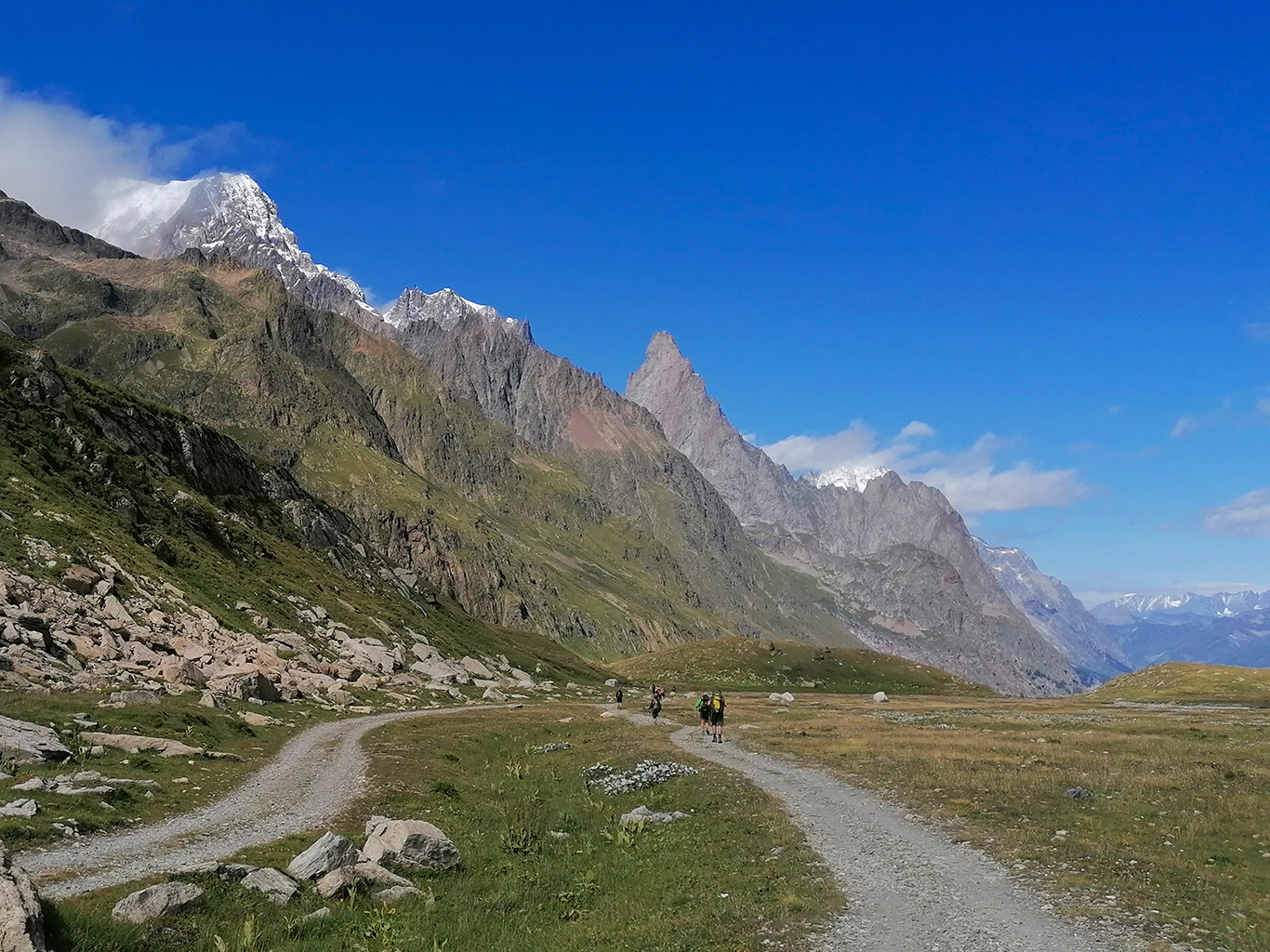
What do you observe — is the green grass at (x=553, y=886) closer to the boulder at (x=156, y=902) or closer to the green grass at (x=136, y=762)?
the boulder at (x=156, y=902)

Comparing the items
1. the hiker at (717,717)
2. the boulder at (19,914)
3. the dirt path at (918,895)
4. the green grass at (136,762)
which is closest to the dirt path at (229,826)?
the green grass at (136,762)

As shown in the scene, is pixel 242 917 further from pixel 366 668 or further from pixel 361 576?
pixel 361 576

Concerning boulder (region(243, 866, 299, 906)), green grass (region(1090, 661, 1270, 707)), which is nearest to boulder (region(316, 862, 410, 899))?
boulder (region(243, 866, 299, 906))

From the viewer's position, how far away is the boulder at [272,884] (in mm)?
17587

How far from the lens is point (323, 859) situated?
1947 cm

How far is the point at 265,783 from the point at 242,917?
15728mm

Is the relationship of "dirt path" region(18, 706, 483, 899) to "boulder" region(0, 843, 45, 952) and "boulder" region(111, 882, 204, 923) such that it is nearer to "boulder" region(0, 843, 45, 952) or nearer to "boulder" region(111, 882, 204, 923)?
"boulder" region(111, 882, 204, 923)

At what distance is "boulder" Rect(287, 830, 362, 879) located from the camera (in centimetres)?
1921

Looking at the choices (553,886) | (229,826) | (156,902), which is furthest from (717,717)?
(156,902)

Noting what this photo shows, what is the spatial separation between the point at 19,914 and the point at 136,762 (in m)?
19.9

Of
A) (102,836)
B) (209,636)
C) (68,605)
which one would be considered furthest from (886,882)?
(209,636)

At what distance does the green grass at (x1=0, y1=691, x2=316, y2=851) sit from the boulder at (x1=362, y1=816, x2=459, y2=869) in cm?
750

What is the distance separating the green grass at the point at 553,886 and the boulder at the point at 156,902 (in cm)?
31

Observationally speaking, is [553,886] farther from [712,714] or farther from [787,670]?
[787,670]
